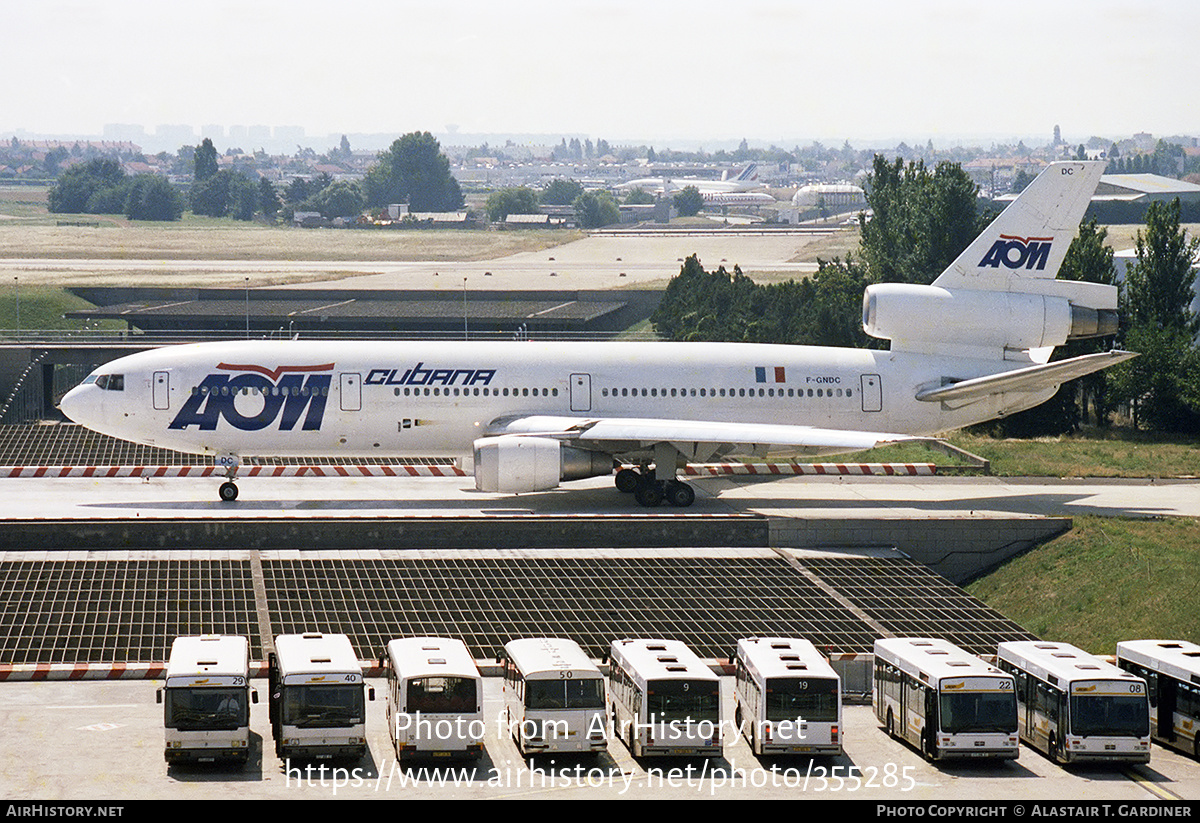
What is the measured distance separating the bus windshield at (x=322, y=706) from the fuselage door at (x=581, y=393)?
24.1m

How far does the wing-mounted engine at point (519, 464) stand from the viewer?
4819 cm

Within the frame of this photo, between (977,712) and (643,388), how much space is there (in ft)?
80.6

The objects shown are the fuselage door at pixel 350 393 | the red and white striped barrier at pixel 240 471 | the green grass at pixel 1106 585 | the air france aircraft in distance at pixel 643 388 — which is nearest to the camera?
the green grass at pixel 1106 585

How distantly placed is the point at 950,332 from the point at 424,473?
1931cm

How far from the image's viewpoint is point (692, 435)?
1924 inches

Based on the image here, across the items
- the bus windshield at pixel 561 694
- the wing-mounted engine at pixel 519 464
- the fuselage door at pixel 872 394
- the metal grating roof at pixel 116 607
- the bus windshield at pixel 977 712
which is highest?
the fuselage door at pixel 872 394

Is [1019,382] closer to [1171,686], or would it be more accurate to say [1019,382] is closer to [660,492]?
[660,492]

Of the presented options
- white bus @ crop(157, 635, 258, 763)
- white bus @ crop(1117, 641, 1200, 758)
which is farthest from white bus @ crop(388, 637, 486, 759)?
white bus @ crop(1117, 641, 1200, 758)

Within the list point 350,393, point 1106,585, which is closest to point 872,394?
point 1106,585

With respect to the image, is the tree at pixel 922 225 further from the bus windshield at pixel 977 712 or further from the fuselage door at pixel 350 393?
the bus windshield at pixel 977 712

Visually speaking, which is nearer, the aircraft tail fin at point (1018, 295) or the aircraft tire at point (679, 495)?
the aircraft tire at point (679, 495)

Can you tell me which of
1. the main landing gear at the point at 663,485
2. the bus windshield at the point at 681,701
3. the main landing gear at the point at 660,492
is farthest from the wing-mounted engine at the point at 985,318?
the bus windshield at the point at 681,701

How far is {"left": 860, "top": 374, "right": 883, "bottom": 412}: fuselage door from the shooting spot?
173 ft

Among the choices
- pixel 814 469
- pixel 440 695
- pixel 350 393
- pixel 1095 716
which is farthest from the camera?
pixel 814 469
